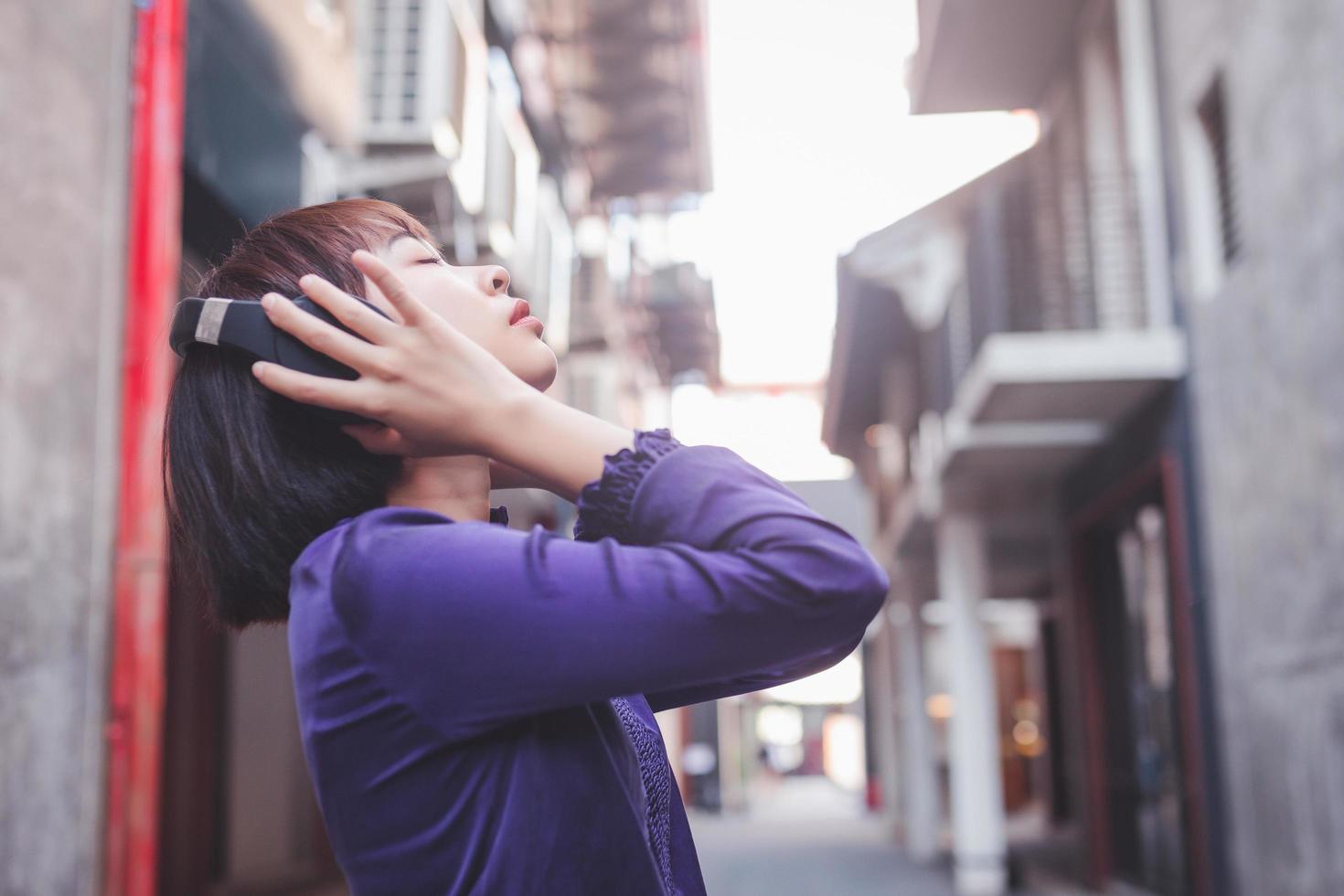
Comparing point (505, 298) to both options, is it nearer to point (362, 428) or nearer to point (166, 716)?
point (362, 428)

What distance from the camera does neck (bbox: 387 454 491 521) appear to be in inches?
51.6

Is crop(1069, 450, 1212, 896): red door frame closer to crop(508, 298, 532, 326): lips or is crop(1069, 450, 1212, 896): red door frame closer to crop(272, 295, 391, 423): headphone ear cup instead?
crop(508, 298, 532, 326): lips

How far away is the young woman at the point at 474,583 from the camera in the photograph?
1.07 m

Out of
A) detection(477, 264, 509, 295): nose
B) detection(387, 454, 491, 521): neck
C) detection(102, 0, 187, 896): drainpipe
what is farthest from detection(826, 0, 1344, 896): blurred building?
detection(387, 454, 491, 521): neck

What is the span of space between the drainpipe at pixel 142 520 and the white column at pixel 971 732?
29.1ft

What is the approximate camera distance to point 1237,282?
7.82 metres

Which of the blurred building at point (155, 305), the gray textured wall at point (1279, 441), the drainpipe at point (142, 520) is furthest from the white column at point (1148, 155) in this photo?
the drainpipe at point (142, 520)

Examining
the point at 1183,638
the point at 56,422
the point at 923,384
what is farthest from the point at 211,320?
the point at 923,384

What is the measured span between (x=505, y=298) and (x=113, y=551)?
491 cm

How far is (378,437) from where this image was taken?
124cm

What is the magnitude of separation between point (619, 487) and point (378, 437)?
9.2 inches

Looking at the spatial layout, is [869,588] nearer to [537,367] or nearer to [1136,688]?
[537,367]

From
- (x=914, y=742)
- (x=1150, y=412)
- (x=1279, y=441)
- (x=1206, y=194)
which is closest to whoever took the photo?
(x=1279, y=441)

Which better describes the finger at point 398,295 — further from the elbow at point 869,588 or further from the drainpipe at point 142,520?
the drainpipe at point 142,520
